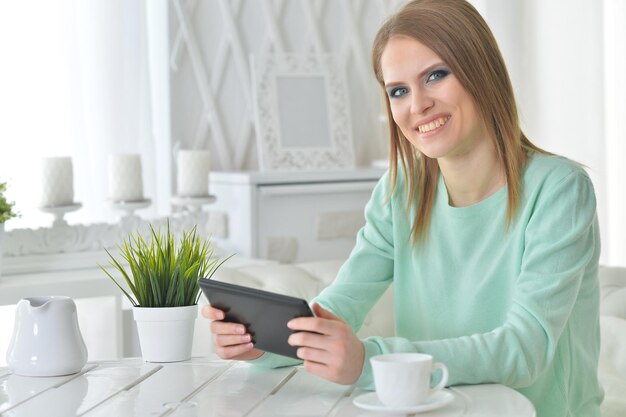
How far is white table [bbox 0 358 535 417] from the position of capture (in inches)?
42.1

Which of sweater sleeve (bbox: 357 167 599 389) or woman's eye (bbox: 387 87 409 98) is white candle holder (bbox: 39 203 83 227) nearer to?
woman's eye (bbox: 387 87 409 98)

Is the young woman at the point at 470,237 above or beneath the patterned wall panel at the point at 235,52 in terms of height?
beneath

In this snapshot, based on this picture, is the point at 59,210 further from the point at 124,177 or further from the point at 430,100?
the point at 430,100

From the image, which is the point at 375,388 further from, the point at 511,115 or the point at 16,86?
the point at 16,86

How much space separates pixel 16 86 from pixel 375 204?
61.0 inches

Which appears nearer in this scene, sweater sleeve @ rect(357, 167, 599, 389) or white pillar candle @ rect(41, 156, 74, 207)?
sweater sleeve @ rect(357, 167, 599, 389)

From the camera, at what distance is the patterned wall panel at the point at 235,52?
10.3ft

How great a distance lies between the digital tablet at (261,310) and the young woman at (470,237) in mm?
19

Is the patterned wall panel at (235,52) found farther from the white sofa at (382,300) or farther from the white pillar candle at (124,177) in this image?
the white sofa at (382,300)

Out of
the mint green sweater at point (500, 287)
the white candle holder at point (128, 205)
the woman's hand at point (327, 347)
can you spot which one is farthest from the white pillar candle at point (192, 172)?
the woman's hand at point (327, 347)

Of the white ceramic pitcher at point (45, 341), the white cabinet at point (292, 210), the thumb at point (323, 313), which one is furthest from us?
the white cabinet at point (292, 210)

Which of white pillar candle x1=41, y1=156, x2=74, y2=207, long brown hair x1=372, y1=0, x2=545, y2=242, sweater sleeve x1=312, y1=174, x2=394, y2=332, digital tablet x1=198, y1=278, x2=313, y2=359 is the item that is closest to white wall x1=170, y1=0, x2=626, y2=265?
white pillar candle x1=41, y1=156, x2=74, y2=207

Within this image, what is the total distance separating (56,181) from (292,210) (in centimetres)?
84

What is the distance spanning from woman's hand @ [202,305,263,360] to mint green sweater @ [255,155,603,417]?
0.04 meters
